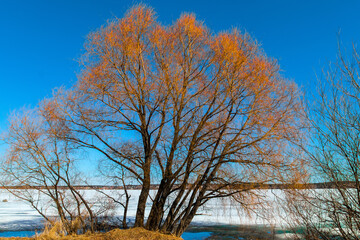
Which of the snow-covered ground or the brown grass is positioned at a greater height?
the snow-covered ground

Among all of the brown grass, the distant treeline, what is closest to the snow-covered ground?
the distant treeline

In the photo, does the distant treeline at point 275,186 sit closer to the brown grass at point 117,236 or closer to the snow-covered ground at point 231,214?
the snow-covered ground at point 231,214

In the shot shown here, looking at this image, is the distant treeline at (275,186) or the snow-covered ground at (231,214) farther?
the snow-covered ground at (231,214)

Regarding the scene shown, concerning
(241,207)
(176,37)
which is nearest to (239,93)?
(176,37)

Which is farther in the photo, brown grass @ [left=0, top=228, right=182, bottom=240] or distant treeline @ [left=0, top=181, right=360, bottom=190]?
brown grass @ [left=0, top=228, right=182, bottom=240]

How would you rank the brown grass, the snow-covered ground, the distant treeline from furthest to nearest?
1. the snow-covered ground
2. the brown grass
3. the distant treeline

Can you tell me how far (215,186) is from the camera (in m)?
9.19

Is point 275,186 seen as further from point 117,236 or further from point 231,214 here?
point 231,214

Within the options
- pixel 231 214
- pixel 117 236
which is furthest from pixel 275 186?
pixel 231 214

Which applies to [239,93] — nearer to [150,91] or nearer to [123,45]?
[150,91]

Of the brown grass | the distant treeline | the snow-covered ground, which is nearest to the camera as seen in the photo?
the distant treeline

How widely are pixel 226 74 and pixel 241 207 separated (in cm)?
436

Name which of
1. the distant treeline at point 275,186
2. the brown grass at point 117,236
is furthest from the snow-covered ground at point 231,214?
the brown grass at point 117,236

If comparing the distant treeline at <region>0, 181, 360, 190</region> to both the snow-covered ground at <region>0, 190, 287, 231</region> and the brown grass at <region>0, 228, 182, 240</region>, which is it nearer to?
the snow-covered ground at <region>0, 190, 287, 231</region>
